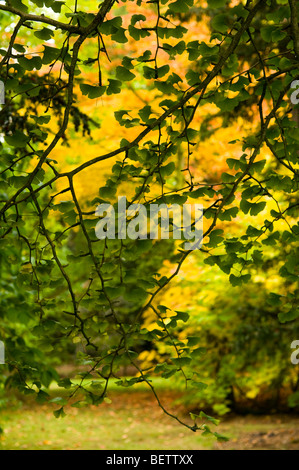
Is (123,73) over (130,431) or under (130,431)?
over

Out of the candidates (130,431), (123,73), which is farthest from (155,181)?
(130,431)

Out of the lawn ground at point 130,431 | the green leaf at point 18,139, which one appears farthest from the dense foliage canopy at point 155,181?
the lawn ground at point 130,431

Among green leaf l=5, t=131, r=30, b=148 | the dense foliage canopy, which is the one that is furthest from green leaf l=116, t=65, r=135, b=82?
green leaf l=5, t=131, r=30, b=148

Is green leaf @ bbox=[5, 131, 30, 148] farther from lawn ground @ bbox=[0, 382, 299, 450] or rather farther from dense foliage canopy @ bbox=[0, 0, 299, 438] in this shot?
lawn ground @ bbox=[0, 382, 299, 450]

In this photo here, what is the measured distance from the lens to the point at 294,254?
2049 millimetres

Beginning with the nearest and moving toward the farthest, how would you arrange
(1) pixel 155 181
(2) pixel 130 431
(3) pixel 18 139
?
(3) pixel 18 139 < (1) pixel 155 181 < (2) pixel 130 431

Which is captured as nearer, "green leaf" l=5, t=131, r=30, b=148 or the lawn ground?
"green leaf" l=5, t=131, r=30, b=148

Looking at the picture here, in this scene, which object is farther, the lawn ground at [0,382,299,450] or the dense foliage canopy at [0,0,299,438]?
the lawn ground at [0,382,299,450]

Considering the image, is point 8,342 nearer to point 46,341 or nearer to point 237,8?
point 46,341

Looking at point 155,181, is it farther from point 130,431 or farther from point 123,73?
point 130,431

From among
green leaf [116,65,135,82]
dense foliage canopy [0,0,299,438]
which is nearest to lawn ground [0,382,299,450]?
dense foliage canopy [0,0,299,438]

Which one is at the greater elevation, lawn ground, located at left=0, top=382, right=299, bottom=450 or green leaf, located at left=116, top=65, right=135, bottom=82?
green leaf, located at left=116, top=65, right=135, bottom=82

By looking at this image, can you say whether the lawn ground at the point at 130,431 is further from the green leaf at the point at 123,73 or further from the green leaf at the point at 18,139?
the green leaf at the point at 123,73

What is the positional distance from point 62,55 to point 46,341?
863 millimetres
